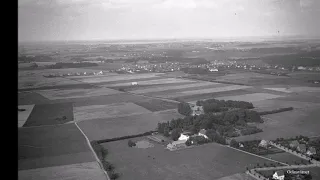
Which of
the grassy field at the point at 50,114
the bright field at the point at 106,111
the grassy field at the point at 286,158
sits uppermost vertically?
the grassy field at the point at 286,158

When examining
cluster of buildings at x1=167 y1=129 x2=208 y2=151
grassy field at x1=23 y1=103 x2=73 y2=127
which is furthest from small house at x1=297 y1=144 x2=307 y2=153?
grassy field at x1=23 y1=103 x2=73 y2=127

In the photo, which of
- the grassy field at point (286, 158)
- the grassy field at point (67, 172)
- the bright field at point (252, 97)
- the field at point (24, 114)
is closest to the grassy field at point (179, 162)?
the grassy field at point (286, 158)

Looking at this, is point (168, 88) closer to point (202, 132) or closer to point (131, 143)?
point (202, 132)

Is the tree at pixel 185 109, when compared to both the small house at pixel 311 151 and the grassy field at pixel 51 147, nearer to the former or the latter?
the grassy field at pixel 51 147

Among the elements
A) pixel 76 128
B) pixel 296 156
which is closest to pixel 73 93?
pixel 76 128

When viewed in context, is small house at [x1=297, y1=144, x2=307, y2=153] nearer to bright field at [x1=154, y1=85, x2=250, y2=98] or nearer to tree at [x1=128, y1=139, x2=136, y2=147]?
tree at [x1=128, y1=139, x2=136, y2=147]

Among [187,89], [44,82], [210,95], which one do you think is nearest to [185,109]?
[210,95]
